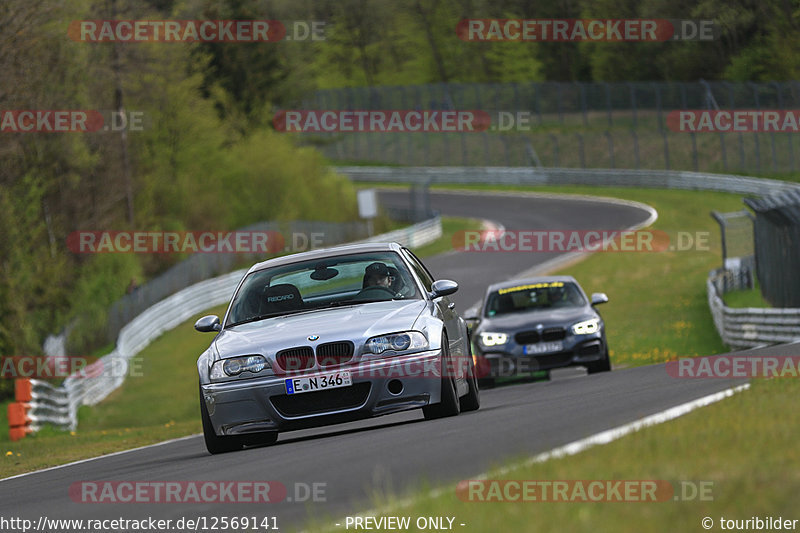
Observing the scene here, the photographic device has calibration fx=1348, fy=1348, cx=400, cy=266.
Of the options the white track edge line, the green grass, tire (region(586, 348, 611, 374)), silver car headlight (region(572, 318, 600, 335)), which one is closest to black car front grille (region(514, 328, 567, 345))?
silver car headlight (region(572, 318, 600, 335))

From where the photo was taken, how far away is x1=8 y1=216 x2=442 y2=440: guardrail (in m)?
24.4

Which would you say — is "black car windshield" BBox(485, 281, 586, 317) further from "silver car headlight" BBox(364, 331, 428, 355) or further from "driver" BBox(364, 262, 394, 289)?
"silver car headlight" BBox(364, 331, 428, 355)

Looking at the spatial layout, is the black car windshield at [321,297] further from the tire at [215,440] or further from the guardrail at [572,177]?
the guardrail at [572,177]

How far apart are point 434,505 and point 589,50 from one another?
101 meters

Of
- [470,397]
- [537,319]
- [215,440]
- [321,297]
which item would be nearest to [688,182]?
[537,319]

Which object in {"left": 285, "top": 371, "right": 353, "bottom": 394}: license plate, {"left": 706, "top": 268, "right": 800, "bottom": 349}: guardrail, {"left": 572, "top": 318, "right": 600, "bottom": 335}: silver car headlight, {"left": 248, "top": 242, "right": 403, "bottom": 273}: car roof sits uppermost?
{"left": 248, "top": 242, "right": 403, "bottom": 273}: car roof

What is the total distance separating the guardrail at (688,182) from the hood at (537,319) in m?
4.22

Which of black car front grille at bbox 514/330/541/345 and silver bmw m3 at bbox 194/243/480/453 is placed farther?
black car front grille at bbox 514/330/541/345

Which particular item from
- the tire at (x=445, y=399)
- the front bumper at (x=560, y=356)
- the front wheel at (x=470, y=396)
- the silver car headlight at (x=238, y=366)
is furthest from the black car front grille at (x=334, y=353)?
the front bumper at (x=560, y=356)

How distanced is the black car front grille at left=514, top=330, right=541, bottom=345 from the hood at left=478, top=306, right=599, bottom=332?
75 mm

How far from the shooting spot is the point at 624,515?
4738 millimetres

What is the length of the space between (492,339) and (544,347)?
847 millimetres

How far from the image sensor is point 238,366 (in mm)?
10086

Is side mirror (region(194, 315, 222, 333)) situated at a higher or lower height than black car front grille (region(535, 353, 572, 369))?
higher
